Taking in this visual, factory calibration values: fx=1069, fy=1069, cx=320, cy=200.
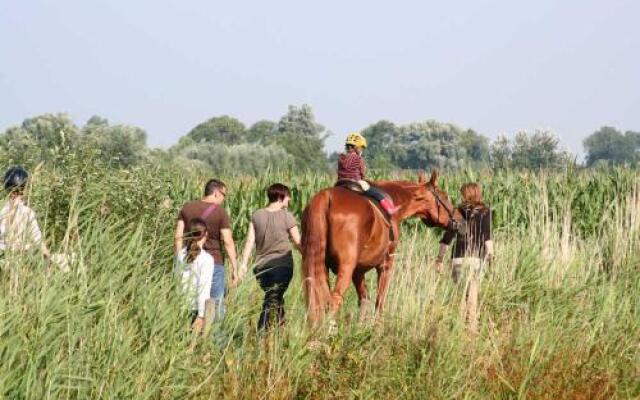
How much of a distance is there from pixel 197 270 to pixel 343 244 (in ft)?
9.59

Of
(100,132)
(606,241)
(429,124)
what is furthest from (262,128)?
(606,241)

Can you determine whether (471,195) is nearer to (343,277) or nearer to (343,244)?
(343,244)

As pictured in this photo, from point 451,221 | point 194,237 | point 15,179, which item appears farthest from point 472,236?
point 15,179

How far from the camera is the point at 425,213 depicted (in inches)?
487

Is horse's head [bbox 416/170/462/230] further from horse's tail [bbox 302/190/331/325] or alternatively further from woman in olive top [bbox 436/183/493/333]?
horse's tail [bbox 302/190/331/325]

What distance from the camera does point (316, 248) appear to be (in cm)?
1041

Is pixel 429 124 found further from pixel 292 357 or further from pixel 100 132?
pixel 292 357

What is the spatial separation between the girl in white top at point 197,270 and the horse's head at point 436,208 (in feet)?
13.6

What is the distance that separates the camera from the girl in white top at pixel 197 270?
7363 mm

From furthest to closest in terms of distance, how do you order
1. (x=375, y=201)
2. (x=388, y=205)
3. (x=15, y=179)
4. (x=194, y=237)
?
1. (x=388, y=205)
2. (x=375, y=201)
3. (x=194, y=237)
4. (x=15, y=179)

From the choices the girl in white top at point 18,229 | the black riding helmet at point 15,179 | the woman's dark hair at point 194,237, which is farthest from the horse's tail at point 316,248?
the girl in white top at point 18,229

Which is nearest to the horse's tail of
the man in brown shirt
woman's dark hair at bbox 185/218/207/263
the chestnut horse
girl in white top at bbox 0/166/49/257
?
the chestnut horse

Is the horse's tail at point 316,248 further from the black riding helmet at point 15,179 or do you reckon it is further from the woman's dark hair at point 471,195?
the black riding helmet at point 15,179

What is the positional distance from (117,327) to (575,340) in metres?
4.31
